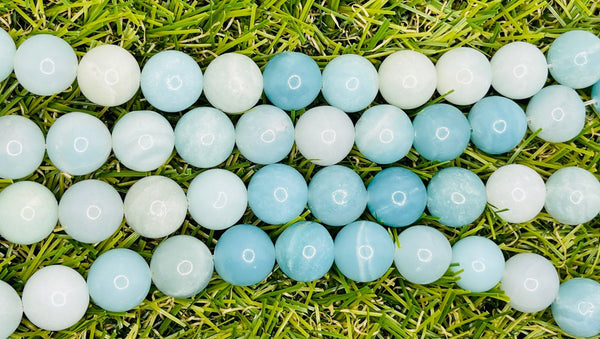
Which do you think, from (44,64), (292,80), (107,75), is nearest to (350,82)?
(292,80)

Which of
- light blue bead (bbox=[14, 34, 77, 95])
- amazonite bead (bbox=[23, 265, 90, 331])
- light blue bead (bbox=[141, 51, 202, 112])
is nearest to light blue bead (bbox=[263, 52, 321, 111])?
light blue bead (bbox=[141, 51, 202, 112])

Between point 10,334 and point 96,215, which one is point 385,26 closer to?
point 96,215

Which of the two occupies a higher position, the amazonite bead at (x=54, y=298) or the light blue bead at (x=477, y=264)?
the light blue bead at (x=477, y=264)

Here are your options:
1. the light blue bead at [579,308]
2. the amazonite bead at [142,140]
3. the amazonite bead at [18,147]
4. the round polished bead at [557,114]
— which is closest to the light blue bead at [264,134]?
the amazonite bead at [142,140]

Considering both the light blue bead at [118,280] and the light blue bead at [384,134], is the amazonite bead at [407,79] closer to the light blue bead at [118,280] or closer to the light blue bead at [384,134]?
the light blue bead at [384,134]

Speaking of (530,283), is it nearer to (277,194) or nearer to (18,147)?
(277,194)

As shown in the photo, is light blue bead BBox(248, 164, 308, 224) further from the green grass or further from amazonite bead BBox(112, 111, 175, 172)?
amazonite bead BBox(112, 111, 175, 172)
